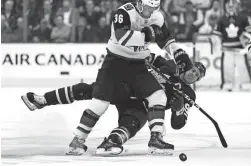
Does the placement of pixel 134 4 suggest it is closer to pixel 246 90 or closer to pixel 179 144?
pixel 179 144

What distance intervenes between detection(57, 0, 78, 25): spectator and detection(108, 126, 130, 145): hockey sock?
841cm

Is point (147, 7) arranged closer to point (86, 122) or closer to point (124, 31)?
point (124, 31)

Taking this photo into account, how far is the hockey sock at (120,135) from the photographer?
614cm

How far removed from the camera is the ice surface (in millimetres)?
5746

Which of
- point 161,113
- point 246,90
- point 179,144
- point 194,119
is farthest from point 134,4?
point 246,90

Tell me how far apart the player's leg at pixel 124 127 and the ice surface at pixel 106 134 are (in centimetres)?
10

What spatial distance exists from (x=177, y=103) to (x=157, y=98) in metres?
0.28

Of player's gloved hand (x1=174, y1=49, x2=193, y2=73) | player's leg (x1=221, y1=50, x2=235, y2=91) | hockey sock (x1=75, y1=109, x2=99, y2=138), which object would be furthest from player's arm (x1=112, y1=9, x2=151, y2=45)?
player's leg (x1=221, y1=50, x2=235, y2=91)

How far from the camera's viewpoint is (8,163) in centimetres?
554

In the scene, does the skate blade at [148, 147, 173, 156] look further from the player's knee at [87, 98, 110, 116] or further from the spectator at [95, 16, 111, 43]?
the spectator at [95, 16, 111, 43]

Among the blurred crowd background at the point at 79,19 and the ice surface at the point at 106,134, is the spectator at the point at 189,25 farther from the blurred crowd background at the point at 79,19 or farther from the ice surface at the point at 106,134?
the ice surface at the point at 106,134

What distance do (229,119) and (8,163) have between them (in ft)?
12.6

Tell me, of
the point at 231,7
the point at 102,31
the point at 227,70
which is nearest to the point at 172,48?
the point at 231,7

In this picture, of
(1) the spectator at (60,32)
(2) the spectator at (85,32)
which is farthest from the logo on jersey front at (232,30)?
(1) the spectator at (60,32)
